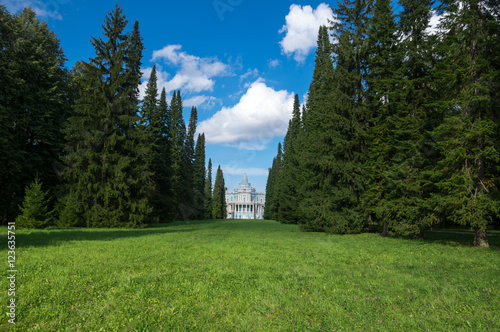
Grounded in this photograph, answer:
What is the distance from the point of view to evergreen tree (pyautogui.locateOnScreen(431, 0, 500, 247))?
12.5 m

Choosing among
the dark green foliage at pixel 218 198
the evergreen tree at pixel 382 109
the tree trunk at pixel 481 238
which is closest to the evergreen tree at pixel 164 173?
the evergreen tree at pixel 382 109

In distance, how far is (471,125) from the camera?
510 inches

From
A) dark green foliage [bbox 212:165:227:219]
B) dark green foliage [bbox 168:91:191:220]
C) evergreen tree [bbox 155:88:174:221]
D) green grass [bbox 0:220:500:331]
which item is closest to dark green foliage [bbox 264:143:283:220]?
dark green foliage [bbox 212:165:227:219]

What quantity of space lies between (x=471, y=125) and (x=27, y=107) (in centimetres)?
A: 3262

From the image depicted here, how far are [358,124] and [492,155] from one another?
30.8 ft

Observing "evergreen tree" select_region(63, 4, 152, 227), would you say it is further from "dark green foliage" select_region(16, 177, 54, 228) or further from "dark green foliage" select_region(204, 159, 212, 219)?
"dark green foliage" select_region(204, 159, 212, 219)

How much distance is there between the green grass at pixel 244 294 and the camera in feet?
13.5

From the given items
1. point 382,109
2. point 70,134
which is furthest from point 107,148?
point 382,109

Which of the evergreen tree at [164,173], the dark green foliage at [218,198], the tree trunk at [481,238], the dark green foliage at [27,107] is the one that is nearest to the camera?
the tree trunk at [481,238]

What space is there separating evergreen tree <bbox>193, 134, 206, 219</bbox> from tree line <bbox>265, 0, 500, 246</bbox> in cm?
3317

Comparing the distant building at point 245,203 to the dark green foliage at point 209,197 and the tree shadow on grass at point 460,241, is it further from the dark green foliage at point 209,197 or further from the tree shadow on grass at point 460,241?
the tree shadow on grass at point 460,241

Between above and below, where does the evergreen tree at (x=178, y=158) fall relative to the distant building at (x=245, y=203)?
above

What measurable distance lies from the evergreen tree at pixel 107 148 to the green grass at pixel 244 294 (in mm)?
13692

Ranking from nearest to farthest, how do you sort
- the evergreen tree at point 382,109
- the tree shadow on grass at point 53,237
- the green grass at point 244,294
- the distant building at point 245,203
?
the green grass at point 244,294, the tree shadow on grass at point 53,237, the evergreen tree at point 382,109, the distant building at point 245,203
